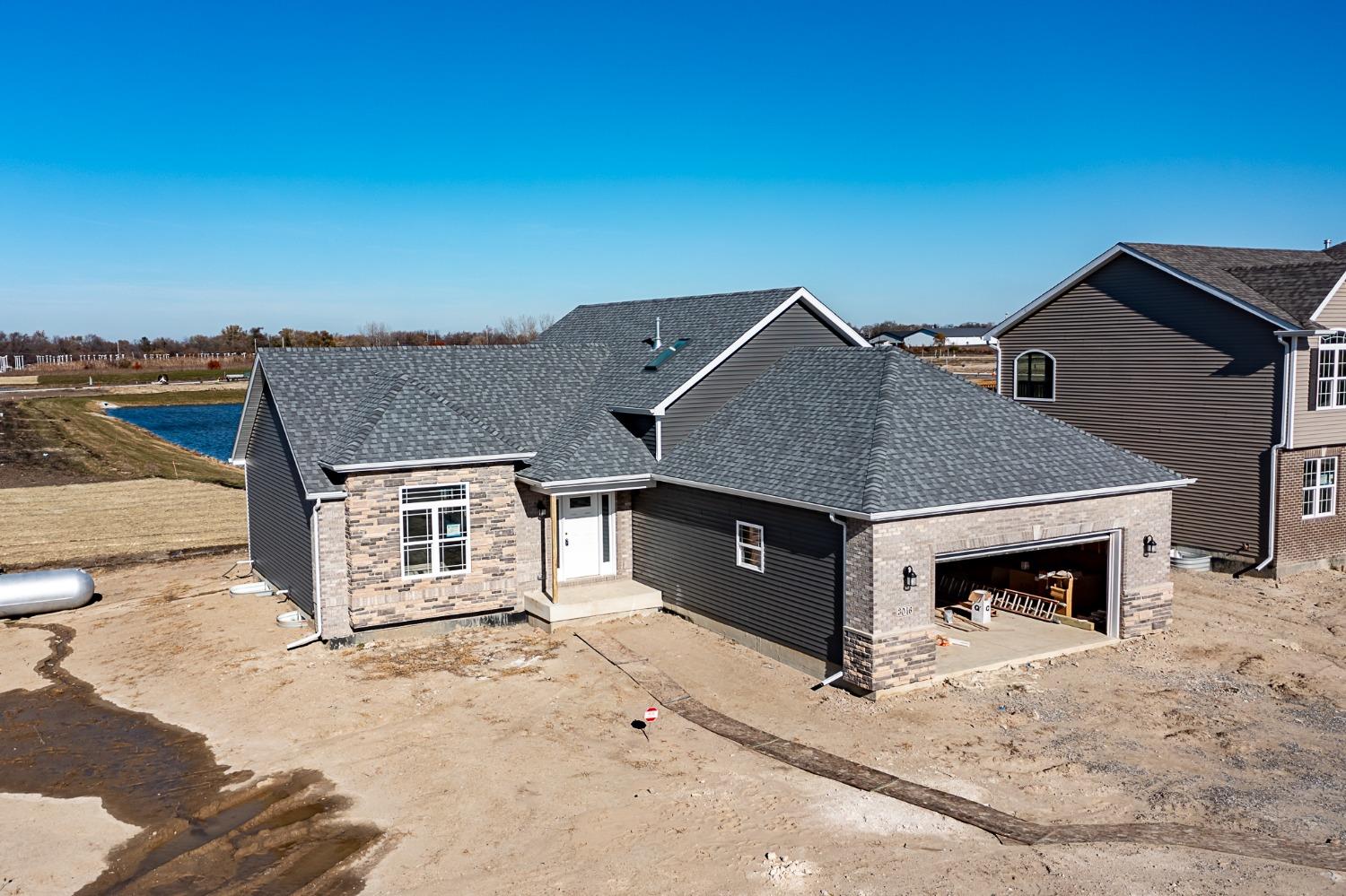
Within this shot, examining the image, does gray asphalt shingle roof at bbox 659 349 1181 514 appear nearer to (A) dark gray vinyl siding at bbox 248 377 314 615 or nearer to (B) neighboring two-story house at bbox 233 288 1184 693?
(B) neighboring two-story house at bbox 233 288 1184 693

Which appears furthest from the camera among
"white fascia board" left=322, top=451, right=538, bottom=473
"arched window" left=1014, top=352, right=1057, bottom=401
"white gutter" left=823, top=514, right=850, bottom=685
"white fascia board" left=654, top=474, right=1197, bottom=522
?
"arched window" left=1014, top=352, right=1057, bottom=401

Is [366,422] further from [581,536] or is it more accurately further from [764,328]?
[764,328]

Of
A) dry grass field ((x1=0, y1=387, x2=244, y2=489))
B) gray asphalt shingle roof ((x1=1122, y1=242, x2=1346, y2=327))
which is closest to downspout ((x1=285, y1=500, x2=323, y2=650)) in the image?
gray asphalt shingle roof ((x1=1122, y1=242, x2=1346, y2=327))

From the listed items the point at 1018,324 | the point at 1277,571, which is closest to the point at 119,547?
the point at 1018,324

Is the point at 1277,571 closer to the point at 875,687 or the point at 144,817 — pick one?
the point at 875,687

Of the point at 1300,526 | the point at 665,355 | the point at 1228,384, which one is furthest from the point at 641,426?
the point at 1300,526

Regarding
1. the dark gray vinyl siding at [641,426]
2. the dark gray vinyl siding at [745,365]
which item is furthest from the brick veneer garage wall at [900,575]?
the dark gray vinyl siding at [641,426]

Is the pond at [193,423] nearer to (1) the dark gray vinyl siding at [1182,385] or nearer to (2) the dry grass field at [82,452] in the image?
(2) the dry grass field at [82,452]

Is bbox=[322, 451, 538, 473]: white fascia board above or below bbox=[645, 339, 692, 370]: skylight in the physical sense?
below
